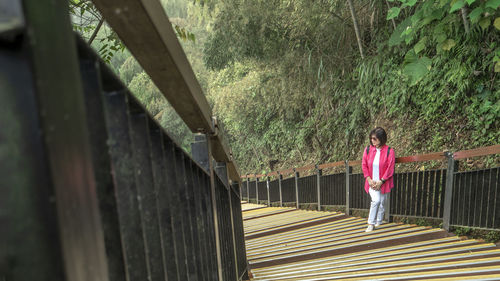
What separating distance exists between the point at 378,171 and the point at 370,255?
1.74m

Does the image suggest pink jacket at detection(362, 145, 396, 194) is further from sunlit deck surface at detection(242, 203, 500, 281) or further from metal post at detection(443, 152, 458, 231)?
metal post at detection(443, 152, 458, 231)

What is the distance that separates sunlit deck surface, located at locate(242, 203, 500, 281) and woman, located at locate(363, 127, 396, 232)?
0.80 feet

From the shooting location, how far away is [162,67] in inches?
46.9

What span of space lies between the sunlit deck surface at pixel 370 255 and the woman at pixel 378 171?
0.80 ft

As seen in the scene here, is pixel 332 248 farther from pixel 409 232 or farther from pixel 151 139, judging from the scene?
pixel 151 139

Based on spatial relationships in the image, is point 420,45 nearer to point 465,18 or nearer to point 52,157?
point 465,18

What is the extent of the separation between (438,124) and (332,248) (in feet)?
13.0

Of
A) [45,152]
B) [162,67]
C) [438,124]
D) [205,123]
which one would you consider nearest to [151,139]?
[162,67]

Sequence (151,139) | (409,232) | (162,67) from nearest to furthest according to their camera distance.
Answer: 1. (151,139)
2. (162,67)
3. (409,232)

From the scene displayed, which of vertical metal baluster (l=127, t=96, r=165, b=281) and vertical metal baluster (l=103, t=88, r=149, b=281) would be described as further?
vertical metal baluster (l=127, t=96, r=165, b=281)

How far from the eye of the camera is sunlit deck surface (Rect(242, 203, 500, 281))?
2836 mm

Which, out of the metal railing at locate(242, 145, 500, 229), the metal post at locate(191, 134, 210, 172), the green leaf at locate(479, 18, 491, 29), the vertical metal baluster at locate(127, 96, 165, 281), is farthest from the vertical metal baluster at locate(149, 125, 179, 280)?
the green leaf at locate(479, 18, 491, 29)

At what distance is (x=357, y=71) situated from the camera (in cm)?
934

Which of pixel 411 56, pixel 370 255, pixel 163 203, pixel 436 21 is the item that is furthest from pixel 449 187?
pixel 163 203
